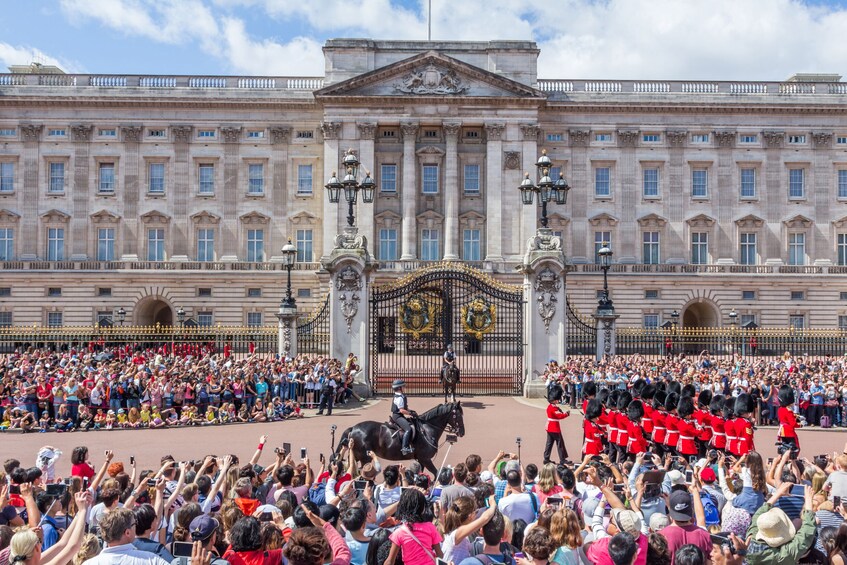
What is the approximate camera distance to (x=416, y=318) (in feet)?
95.7

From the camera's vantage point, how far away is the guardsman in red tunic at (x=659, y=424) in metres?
15.1

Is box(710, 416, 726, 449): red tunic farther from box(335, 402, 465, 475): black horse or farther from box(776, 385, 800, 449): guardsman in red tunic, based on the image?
box(335, 402, 465, 475): black horse

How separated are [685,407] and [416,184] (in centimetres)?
3734

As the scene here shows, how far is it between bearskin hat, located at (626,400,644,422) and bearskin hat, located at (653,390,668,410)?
0.76 metres

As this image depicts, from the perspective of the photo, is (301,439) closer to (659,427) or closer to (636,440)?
(636,440)

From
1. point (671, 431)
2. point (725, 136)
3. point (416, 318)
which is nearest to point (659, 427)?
point (671, 431)

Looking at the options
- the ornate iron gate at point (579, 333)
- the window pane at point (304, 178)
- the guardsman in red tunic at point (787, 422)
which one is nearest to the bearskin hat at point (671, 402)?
the guardsman in red tunic at point (787, 422)

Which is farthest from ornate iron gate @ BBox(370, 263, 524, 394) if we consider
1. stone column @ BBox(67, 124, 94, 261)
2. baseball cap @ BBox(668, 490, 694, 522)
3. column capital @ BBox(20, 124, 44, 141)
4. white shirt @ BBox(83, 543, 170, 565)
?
column capital @ BBox(20, 124, 44, 141)

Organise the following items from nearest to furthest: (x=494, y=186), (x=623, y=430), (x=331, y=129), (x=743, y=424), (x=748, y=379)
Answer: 1. (x=743, y=424)
2. (x=623, y=430)
3. (x=748, y=379)
4. (x=331, y=129)
5. (x=494, y=186)

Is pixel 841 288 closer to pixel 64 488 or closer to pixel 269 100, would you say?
pixel 269 100

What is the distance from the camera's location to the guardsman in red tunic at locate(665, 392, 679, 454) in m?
14.6

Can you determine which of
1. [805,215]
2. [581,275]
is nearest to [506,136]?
[581,275]

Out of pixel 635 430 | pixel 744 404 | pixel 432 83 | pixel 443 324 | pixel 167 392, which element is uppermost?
pixel 432 83

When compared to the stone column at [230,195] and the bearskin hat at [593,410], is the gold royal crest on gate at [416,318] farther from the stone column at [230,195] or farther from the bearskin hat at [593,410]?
the stone column at [230,195]
